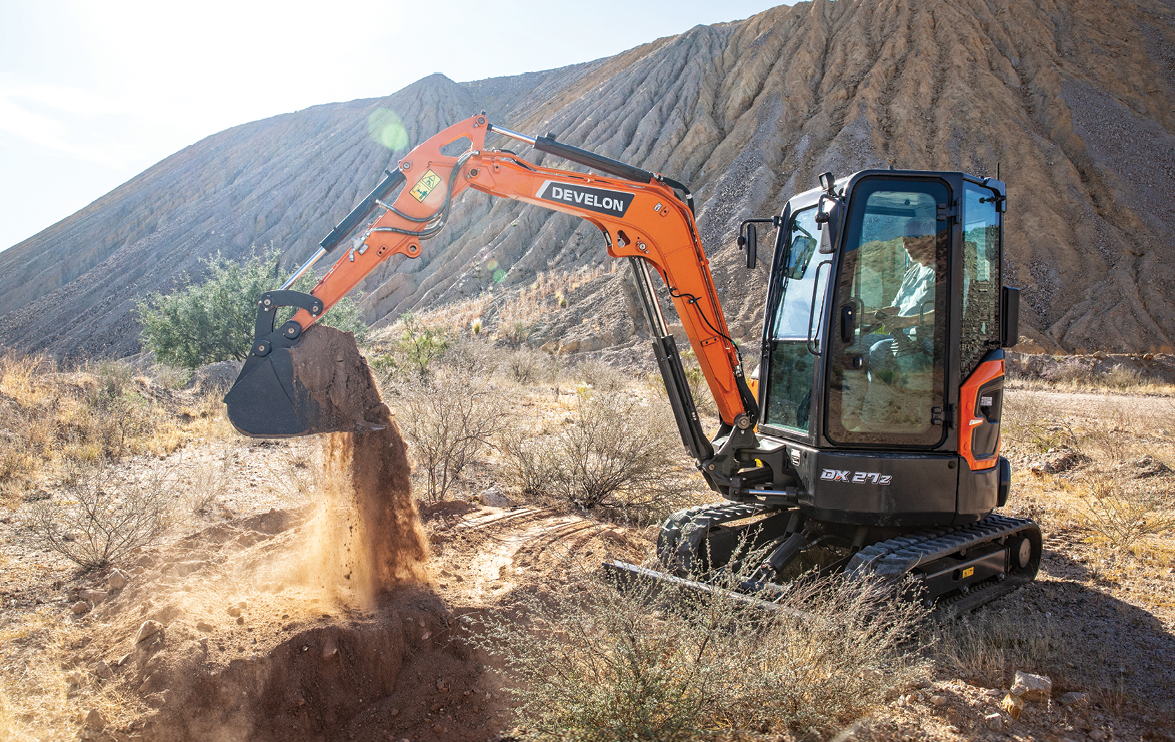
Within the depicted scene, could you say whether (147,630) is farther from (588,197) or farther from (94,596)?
(588,197)

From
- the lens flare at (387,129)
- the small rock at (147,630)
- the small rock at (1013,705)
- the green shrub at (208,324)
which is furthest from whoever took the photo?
the lens flare at (387,129)

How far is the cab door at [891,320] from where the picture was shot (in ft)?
14.8

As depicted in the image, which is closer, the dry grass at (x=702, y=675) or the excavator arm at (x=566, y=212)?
the dry grass at (x=702, y=675)

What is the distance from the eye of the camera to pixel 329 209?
1829 inches

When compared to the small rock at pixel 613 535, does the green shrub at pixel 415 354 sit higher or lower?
higher

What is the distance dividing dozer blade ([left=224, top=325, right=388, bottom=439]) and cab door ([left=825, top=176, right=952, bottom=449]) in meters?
3.29

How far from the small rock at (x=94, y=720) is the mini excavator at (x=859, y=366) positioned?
1657 mm

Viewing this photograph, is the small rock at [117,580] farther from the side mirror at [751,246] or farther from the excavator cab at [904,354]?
the side mirror at [751,246]

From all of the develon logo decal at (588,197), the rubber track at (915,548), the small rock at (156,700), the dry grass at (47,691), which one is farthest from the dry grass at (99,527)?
the rubber track at (915,548)

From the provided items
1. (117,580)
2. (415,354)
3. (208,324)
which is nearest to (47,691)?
(117,580)

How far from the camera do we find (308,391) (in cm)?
461

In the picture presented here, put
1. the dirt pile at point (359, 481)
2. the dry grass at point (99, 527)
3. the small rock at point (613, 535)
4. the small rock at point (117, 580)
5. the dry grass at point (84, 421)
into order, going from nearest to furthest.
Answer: the dirt pile at point (359, 481), the small rock at point (117, 580), the dry grass at point (99, 527), the small rock at point (613, 535), the dry grass at point (84, 421)

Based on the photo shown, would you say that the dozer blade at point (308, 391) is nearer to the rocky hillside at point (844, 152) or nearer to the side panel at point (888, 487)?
the side panel at point (888, 487)

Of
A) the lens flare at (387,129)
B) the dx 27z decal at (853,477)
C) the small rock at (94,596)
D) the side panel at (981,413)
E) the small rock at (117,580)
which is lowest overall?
the small rock at (94,596)
